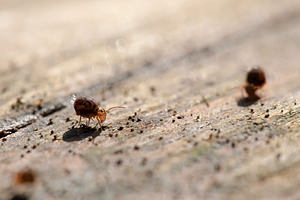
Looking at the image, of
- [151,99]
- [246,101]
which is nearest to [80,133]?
[151,99]

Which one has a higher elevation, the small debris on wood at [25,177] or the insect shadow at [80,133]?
the insect shadow at [80,133]

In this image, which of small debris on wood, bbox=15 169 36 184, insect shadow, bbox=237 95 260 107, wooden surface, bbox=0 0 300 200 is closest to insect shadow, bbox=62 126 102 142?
wooden surface, bbox=0 0 300 200

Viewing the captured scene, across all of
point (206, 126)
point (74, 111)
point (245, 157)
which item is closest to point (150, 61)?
point (74, 111)

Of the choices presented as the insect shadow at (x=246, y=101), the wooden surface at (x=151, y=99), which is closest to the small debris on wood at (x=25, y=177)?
the wooden surface at (x=151, y=99)

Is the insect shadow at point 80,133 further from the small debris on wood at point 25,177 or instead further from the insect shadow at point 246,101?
the insect shadow at point 246,101

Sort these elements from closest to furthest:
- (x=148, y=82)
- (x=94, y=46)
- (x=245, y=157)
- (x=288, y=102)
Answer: (x=245, y=157)
(x=288, y=102)
(x=148, y=82)
(x=94, y=46)

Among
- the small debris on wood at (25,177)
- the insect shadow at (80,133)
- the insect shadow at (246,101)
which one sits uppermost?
the insect shadow at (80,133)

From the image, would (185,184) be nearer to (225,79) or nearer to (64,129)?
(64,129)
